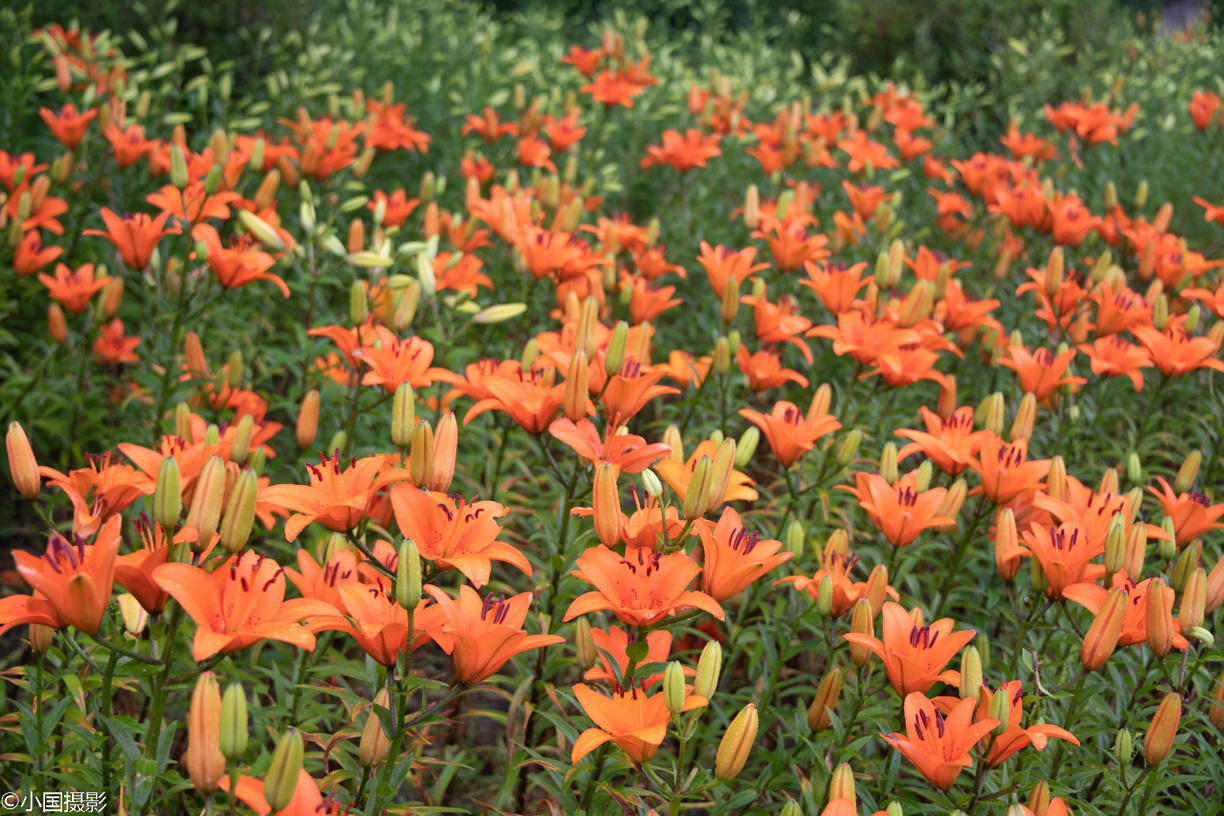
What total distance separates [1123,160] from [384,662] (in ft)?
21.6

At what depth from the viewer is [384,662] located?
1504 millimetres

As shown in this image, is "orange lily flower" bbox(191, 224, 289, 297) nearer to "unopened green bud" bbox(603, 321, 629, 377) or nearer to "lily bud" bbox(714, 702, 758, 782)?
"unopened green bud" bbox(603, 321, 629, 377)

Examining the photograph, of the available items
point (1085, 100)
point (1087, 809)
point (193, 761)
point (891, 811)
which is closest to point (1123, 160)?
point (1085, 100)

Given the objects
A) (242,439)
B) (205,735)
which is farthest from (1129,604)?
(242,439)

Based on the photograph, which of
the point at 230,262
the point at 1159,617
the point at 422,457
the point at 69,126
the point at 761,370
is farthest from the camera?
the point at 69,126

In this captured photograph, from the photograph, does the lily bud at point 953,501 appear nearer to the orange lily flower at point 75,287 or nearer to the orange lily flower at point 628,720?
the orange lily flower at point 628,720

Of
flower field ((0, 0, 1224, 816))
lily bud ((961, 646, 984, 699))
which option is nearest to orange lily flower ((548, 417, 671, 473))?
flower field ((0, 0, 1224, 816))

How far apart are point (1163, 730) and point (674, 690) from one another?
3.12 feet

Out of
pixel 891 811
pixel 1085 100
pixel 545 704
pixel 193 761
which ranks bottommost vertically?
pixel 545 704

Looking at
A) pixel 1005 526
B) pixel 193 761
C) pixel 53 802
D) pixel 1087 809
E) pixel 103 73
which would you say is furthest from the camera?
pixel 103 73

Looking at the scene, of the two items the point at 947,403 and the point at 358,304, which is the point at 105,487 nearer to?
the point at 358,304

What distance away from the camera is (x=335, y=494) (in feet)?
5.82

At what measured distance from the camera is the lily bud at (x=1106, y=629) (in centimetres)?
171

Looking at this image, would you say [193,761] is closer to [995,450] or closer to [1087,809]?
[1087,809]
